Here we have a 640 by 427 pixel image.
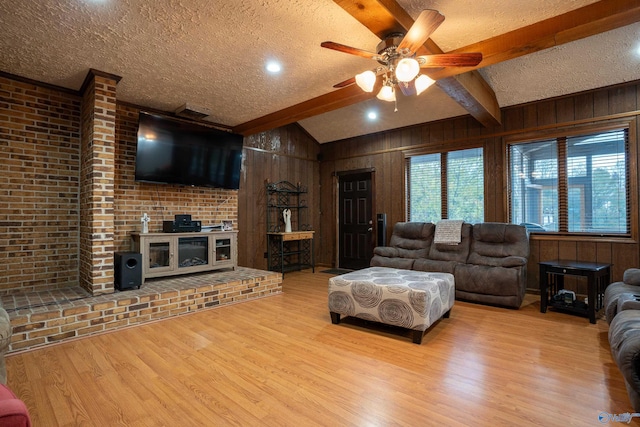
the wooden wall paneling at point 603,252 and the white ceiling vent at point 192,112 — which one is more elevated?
the white ceiling vent at point 192,112

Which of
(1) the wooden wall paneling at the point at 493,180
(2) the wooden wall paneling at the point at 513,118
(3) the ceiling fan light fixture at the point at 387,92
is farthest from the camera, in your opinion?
(1) the wooden wall paneling at the point at 493,180

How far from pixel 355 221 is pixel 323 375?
4.39m

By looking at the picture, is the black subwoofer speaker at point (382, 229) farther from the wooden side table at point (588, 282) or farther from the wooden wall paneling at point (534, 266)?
the wooden side table at point (588, 282)

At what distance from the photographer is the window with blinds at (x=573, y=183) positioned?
3.91 metres

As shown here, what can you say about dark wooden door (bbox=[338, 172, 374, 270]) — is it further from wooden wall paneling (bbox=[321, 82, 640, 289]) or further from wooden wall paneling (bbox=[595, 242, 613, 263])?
wooden wall paneling (bbox=[595, 242, 613, 263])

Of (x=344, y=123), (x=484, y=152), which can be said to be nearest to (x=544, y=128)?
(x=484, y=152)

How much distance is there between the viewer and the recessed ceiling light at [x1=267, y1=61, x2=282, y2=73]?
320 centimetres

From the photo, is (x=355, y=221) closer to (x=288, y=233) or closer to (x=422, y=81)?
(x=288, y=233)

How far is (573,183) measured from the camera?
13.7ft

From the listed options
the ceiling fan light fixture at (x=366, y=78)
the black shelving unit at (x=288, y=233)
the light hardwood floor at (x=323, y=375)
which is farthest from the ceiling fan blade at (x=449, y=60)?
the black shelving unit at (x=288, y=233)

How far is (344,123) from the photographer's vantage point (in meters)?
6.09

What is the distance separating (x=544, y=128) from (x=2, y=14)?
5811mm

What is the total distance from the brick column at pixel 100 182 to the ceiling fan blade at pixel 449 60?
3.18 meters

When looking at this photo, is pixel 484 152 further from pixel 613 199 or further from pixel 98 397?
pixel 98 397
